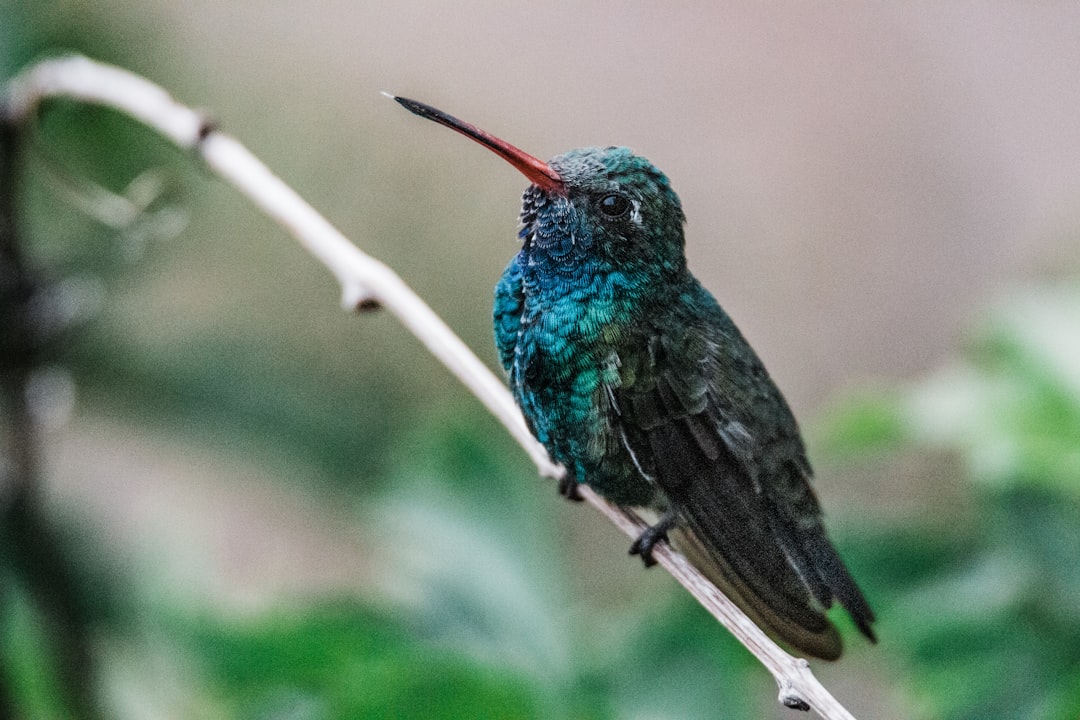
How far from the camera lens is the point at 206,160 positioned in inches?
49.7

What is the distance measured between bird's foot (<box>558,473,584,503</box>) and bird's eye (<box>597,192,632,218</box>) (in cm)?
36

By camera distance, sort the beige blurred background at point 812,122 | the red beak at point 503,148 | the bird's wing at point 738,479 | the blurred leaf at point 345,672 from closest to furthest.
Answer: the red beak at point 503,148 → the bird's wing at point 738,479 → the blurred leaf at point 345,672 → the beige blurred background at point 812,122

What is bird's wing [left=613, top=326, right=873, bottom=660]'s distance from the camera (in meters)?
0.83

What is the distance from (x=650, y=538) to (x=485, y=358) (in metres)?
1.35

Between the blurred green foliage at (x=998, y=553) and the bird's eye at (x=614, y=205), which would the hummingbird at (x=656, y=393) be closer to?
the bird's eye at (x=614, y=205)

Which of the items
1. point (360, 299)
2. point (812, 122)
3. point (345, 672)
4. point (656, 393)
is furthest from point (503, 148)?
point (812, 122)

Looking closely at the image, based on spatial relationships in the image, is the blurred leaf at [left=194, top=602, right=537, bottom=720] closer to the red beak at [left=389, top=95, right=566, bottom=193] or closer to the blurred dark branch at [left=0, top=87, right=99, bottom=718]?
the blurred dark branch at [left=0, top=87, right=99, bottom=718]

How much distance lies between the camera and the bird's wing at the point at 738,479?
2.71ft

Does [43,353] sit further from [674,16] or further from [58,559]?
[674,16]

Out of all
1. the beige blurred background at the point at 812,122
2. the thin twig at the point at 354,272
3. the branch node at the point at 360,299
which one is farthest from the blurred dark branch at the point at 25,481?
the beige blurred background at the point at 812,122

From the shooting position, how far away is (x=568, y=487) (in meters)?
1.25

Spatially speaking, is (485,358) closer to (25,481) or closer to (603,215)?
(25,481)

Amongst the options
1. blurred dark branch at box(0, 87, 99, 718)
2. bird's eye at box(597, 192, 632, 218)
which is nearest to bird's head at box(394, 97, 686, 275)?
bird's eye at box(597, 192, 632, 218)

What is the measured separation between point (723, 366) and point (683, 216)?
14 centimetres
